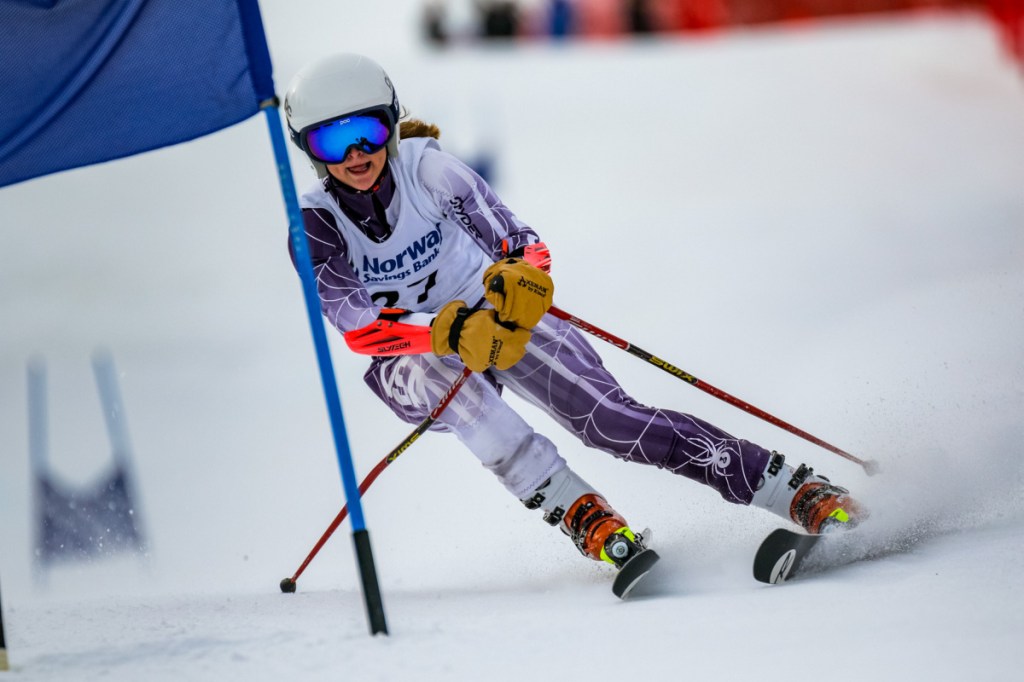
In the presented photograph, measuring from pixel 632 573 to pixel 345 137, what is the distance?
1492 millimetres

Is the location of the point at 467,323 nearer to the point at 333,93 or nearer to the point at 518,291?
the point at 518,291

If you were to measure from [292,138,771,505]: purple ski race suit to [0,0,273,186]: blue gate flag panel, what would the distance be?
464 millimetres

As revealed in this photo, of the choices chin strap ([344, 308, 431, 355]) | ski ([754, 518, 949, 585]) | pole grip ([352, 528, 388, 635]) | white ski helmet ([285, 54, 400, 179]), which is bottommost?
ski ([754, 518, 949, 585])

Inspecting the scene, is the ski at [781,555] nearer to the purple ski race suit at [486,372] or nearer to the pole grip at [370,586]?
the purple ski race suit at [486,372]

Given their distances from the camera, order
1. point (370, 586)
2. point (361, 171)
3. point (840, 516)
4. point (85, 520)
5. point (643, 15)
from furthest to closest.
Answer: point (643, 15)
point (85, 520)
point (361, 171)
point (840, 516)
point (370, 586)

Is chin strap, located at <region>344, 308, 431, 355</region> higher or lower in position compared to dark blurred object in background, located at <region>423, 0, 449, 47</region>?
higher

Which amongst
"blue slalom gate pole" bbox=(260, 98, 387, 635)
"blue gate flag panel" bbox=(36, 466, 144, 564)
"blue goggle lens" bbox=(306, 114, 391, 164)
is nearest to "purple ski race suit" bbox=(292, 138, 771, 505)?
"blue goggle lens" bbox=(306, 114, 391, 164)

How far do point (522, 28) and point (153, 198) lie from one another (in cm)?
1013

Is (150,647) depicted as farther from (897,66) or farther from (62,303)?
(897,66)

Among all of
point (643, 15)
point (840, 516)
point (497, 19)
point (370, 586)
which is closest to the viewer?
point (370, 586)

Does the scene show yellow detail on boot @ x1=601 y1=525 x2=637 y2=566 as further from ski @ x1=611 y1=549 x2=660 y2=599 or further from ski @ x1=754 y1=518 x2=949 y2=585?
ski @ x1=754 y1=518 x2=949 y2=585

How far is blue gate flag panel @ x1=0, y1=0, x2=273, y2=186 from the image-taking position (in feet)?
10.1

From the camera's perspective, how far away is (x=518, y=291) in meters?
3.10

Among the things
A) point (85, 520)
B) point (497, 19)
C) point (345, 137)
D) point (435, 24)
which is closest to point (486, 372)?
point (345, 137)
